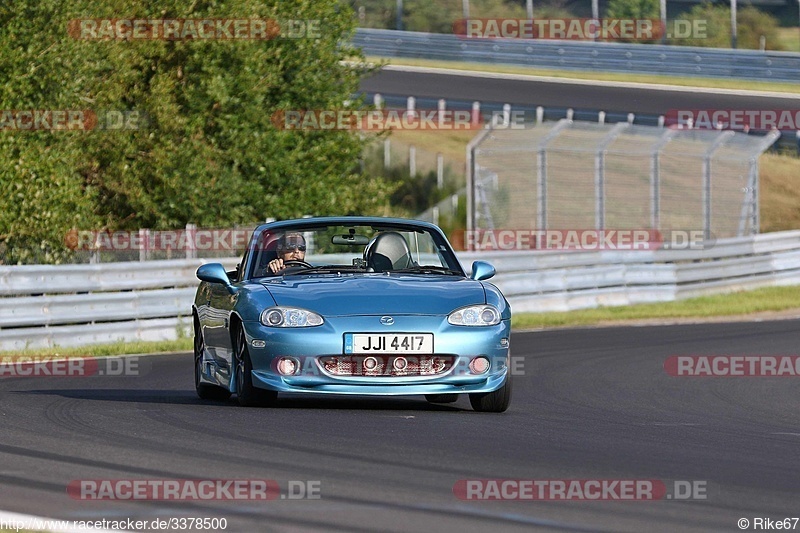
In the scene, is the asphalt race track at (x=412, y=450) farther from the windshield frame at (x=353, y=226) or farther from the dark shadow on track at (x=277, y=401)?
the windshield frame at (x=353, y=226)

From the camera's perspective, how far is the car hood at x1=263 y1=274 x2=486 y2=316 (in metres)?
10.1

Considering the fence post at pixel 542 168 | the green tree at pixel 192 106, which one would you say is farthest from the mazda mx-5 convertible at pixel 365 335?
the fence post at pixel 542 168

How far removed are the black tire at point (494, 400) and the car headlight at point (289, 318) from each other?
1287 millimetres

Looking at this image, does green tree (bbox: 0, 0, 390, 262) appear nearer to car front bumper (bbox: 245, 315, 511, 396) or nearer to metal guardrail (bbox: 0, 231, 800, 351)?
metal guardrail (bbox: 0, 231, 800, 351)

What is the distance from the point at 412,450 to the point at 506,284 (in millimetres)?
15989

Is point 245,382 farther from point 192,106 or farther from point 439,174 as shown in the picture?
point 439,174

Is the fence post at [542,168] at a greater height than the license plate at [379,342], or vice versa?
the license plate at [379,342]

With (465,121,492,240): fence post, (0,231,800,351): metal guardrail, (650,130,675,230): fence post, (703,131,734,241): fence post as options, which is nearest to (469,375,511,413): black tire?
(0,231,800,351): metal guardrail

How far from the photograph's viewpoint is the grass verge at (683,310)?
23766 millimetres

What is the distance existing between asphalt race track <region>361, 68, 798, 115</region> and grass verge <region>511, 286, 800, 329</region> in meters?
11.7

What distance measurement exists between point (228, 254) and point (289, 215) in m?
6.14

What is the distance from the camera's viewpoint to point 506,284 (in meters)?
24.2

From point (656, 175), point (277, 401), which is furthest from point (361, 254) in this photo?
point (656, 175)

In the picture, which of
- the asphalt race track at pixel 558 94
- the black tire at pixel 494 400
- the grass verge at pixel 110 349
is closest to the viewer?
the black tire at pixel 494 400
